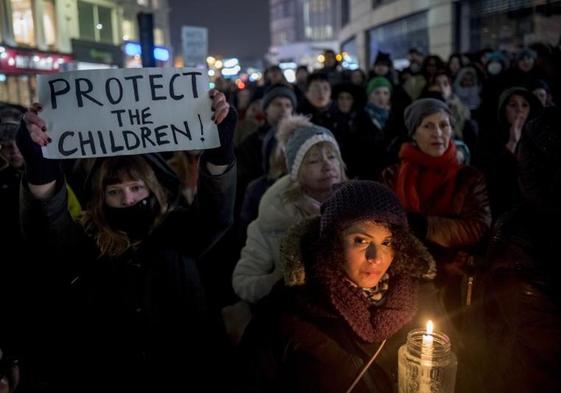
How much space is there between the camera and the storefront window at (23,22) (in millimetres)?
27781

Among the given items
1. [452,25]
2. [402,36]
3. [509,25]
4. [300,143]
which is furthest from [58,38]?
[300,143]

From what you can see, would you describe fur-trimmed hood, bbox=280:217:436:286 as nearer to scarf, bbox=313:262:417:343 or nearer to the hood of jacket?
scarf, bbox=313:262:417:343

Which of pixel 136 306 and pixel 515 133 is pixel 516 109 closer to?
pixel 515 133

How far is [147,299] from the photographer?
8.15 ft

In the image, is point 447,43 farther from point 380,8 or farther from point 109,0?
point 109,0

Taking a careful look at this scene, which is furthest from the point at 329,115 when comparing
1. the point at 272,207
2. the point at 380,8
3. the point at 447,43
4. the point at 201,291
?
the point at 380,8

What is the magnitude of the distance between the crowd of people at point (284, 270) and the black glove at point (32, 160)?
1 cm

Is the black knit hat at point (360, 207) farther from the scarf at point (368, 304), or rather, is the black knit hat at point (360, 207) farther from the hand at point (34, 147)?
the hand at point (34, 147)

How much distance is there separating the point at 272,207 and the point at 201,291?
2.78 feet

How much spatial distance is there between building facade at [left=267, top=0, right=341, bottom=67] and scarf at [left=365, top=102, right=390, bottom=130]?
95.3 m

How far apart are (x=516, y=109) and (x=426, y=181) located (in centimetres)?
213

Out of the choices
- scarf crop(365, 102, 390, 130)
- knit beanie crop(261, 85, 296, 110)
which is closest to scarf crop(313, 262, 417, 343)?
knit beanie crop(261, 85, 296, 110)

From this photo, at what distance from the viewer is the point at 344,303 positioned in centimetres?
200

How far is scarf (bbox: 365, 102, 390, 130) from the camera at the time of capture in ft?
21.3
